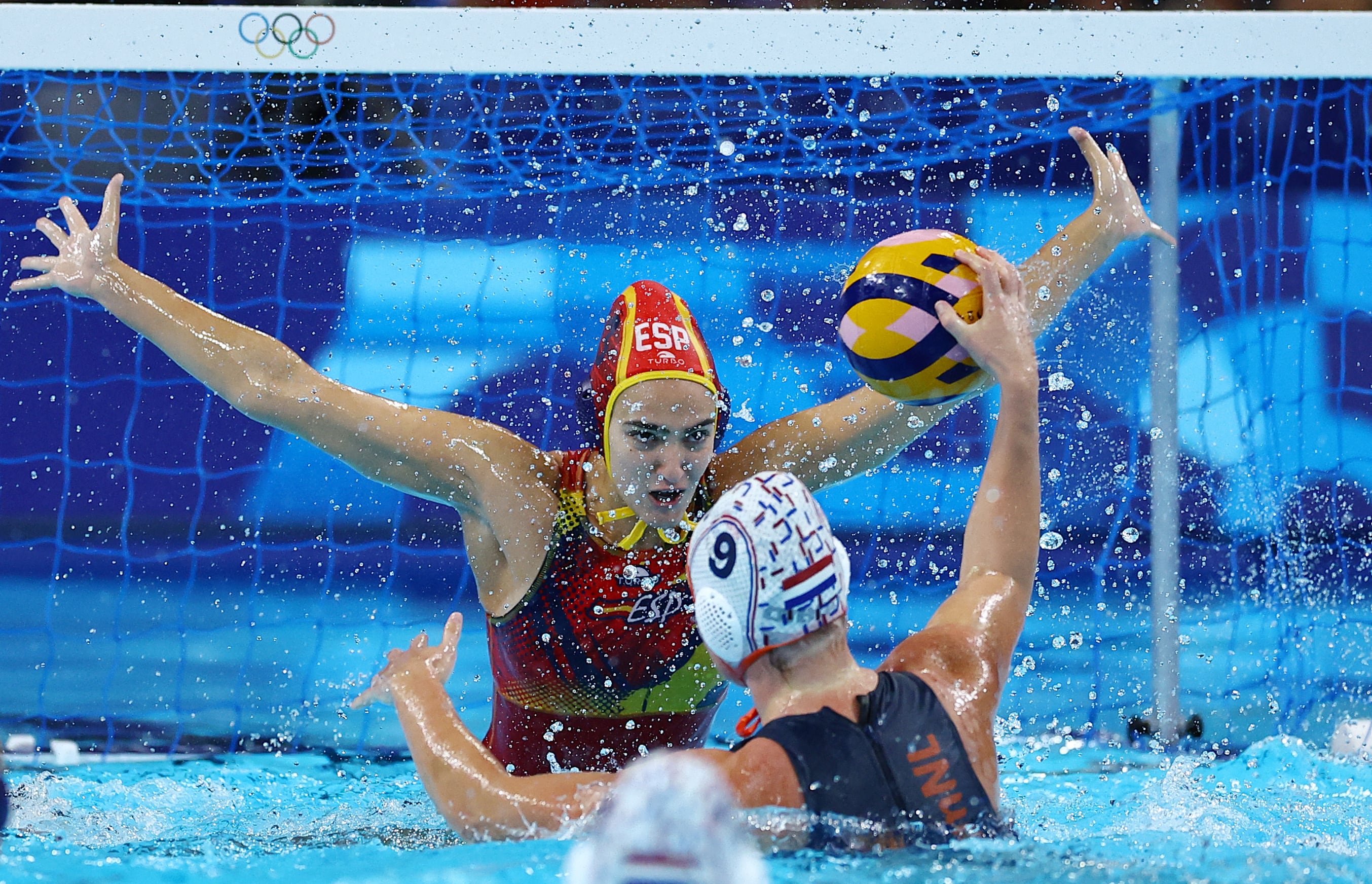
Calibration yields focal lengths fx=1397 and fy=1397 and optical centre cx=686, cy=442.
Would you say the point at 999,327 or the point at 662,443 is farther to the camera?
the point at 662,443

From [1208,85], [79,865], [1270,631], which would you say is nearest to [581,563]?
[79,865]

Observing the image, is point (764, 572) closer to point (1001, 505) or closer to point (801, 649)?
point (801, 649)

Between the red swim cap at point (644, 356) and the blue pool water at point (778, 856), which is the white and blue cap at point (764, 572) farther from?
Answer: the red swim cap at point (644, 356)

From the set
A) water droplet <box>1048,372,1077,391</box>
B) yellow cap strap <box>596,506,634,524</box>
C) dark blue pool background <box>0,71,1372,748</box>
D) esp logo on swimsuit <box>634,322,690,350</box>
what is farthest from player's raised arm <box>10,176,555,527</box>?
water droplet <box>1048,372,1077,391</box>

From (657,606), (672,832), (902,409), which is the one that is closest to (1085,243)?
(902,409)

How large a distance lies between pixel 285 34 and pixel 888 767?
3.10m

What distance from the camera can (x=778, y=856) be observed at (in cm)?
223

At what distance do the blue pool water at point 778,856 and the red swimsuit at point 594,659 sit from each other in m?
0.40

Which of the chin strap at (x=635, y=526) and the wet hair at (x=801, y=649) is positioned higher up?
the chin strap at (x=635, y=526)

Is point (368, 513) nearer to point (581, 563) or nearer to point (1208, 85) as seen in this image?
point (581, 563)

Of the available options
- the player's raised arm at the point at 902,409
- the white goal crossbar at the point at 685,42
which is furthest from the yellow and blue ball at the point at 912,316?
the white goal crossbar at the point at 685,42

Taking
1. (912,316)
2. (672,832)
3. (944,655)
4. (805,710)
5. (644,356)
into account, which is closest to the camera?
(672,832)

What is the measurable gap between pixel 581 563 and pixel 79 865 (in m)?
1.23

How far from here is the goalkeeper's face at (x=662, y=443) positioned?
3.11 meters
